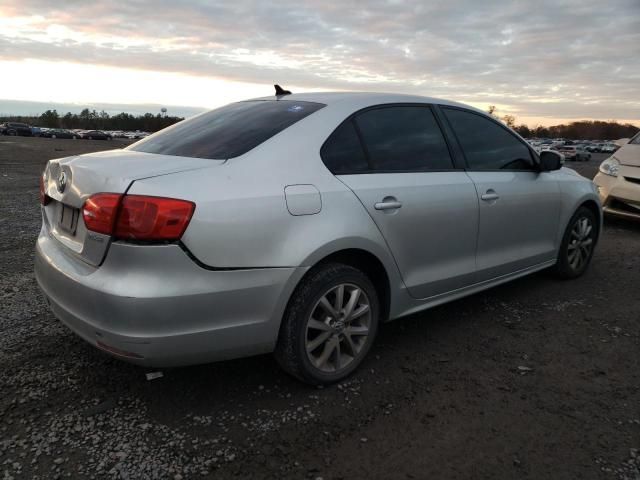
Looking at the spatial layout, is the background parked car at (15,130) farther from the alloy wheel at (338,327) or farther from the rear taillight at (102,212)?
the alloy wheel at (338,327)

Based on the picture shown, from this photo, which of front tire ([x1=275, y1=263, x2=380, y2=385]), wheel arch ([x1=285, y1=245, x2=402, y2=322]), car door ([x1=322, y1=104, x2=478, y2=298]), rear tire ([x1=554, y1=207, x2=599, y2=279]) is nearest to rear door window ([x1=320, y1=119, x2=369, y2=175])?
car door ([x1=322, y1=104, x2=478, y2=298])

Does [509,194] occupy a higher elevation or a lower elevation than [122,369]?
higher

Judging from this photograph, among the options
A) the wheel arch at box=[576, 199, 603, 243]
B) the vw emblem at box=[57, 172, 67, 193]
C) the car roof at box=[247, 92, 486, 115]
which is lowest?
the wheel arch at box=[576, 199, 603, 243]

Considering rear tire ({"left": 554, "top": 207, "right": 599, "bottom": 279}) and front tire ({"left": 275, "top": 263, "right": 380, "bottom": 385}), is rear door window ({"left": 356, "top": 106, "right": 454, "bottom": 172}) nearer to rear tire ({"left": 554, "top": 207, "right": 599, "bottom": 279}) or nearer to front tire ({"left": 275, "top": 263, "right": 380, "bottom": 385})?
front tire ({"left": 275, "top": 263, "right": 380, "bottom": 385})

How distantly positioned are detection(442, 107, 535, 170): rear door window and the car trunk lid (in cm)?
195

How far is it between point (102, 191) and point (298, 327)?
3.70ft

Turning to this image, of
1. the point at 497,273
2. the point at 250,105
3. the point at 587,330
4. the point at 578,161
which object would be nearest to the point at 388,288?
the point at 497,273

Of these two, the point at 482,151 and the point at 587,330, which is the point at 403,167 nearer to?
the point at 482,151

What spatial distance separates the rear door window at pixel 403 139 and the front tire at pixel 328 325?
2.43 feet

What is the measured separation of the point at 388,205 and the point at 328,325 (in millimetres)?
767

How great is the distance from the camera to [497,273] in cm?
387

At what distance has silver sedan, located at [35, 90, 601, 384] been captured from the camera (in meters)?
2.25

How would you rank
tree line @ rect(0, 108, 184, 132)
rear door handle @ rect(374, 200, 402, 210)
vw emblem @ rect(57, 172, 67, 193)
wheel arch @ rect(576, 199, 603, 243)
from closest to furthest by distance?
1. vw emblem @ rect(57, 172, 67, 193)
2. rear door handle @ rect(374, 200, 402, 210)
3. wheel arch @ rect(576, 199, 603, 243)
4. tree line @ rect(0, 108, 184, 132)

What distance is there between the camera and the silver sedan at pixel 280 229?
2248mm
